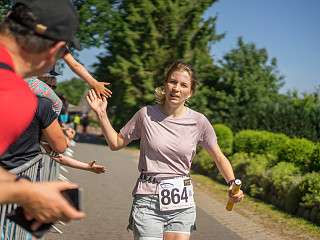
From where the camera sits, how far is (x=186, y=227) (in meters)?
3.96

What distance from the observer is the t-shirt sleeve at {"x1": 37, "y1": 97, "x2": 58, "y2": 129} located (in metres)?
3.23

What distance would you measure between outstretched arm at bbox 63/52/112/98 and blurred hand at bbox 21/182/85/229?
1372 millimetres

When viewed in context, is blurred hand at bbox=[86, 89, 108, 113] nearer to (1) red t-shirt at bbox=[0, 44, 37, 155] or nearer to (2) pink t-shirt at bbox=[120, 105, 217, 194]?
(2) pink t-shirt at bbox=[120, 105, 217, 194]

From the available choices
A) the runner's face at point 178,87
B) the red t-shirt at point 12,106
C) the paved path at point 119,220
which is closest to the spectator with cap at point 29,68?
the red t-shirt at point 12,106

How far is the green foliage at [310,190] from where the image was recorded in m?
8.76

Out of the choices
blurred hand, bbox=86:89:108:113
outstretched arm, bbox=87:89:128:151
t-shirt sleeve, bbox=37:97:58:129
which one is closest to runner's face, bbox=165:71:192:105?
outstretched arm, bbox=87:89:128:151

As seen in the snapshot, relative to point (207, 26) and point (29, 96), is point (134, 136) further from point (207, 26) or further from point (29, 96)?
point (207, 26)

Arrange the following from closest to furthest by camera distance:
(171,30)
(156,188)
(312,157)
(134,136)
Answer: (156,188) < (134,136) < (312,157) < (171,30)

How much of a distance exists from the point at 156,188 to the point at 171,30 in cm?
2776

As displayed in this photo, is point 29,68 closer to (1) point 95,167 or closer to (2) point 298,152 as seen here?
(1) point 95,167

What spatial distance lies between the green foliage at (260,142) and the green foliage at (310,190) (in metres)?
3.83

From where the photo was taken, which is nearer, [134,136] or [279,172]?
[134,136]

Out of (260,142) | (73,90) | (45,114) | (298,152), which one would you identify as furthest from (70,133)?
(73,90)

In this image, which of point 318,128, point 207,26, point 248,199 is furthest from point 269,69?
point 248,199
